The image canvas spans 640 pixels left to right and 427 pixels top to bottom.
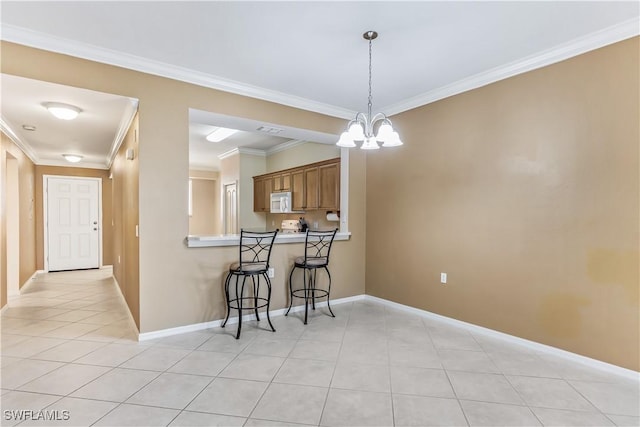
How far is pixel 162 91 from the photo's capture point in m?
3.08

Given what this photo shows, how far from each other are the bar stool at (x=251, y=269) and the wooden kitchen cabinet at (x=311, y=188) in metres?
1.65

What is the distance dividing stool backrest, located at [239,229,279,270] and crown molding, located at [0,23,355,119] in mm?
1564

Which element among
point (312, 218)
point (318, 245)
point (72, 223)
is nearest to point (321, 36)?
point (318, 245)

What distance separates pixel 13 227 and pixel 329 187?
465 cm

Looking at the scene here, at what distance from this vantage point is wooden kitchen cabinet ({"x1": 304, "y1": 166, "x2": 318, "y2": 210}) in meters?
5.16

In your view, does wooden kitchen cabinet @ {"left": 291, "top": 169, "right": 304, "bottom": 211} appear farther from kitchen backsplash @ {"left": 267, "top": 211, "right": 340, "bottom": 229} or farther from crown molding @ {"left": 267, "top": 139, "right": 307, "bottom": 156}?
crown molding @ {"left": 267, "top": 139, "right": 307, "bottom": 156}

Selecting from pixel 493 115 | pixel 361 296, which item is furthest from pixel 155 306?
pixel 493 115

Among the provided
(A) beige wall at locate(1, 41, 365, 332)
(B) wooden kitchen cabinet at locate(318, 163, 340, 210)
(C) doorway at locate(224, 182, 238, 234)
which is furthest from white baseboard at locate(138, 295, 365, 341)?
(C) doorway at locate(224, 182, 238, 234)

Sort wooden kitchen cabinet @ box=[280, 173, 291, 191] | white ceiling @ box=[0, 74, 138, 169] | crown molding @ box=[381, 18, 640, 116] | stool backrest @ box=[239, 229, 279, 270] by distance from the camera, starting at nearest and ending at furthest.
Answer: crown molding @ box=[381, 18, 640, 116], white ceiling @ box=[0, 74, 138, 169], stool backrest @ box=[239, 229, 279, 270], wooden kitchen cabinet @ box=[280, 173, 291, 191]

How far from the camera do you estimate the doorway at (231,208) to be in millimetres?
7055

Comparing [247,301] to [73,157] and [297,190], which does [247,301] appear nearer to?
[297,190]

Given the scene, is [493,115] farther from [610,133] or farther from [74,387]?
[74,387]

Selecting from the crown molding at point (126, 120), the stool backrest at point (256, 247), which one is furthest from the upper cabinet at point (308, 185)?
the crown molding at point (126, 120)

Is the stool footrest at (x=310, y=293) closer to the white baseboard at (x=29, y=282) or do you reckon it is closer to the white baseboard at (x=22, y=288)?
the white baseboard at (x=22, y=288)
